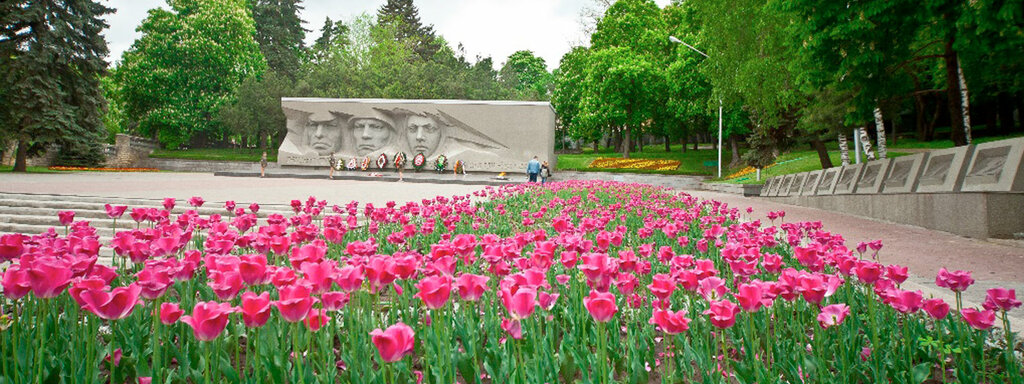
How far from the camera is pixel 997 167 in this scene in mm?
7242

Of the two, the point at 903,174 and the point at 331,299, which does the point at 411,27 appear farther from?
the point at 331,299

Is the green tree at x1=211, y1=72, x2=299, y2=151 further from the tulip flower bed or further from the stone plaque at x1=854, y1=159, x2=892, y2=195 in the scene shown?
the tulip flower bed

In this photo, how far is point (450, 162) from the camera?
98.9 feet

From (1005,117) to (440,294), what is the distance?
126 ft

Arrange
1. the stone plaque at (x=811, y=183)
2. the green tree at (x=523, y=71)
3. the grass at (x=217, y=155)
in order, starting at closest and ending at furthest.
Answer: the stone plaque at (x=811, y=183), the grass at (x=217, y=155), the green tree at (x=523, y=71)

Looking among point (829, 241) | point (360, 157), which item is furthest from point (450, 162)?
point (829, 241)

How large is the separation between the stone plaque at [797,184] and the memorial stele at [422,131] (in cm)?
1485

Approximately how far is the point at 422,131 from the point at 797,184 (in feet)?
64.4

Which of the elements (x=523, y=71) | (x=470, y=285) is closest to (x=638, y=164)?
(x=470, y=285)

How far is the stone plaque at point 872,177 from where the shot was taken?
35.0ft

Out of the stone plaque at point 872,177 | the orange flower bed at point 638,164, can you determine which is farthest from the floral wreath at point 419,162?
the stone plaque at point 872,177

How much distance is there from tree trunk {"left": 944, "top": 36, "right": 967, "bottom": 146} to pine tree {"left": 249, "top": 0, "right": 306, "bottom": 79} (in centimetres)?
5007

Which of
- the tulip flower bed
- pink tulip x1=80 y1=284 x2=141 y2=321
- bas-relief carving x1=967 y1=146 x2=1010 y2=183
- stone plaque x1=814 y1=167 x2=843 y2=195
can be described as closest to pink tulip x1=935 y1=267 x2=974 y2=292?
the tulip flower bed

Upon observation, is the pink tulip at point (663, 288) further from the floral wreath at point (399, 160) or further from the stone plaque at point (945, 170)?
the floral wreath at point (399, 160)
